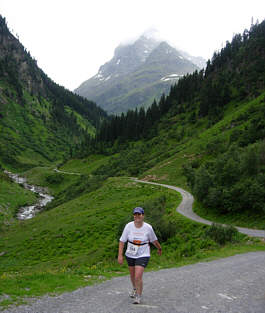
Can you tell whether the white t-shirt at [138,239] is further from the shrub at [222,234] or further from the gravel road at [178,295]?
the shrub at [222,234]

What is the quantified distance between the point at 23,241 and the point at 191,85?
414 feet

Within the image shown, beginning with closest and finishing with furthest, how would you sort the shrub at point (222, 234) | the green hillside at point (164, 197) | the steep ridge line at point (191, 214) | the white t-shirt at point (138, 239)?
the white t-shirt at point (138, 239) < the green hillside at point (164, 197) < the shrub at point (222, 234) < the steep ridge line at point (191, 214)

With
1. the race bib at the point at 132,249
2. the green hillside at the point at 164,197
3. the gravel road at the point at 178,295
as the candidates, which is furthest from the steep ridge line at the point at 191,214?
the race bib at the point at 132,249

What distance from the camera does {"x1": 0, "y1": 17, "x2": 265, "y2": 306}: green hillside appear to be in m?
19.9

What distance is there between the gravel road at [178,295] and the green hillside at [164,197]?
1480 mm

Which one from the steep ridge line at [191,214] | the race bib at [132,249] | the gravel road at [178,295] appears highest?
the race bib at [132,249]

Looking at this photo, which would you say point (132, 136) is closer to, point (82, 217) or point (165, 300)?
point (82, 217)

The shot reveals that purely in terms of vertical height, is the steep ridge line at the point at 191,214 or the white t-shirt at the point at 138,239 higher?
the white t-shirt at the point at 138,239

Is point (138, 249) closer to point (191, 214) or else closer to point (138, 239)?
point (138, 239)

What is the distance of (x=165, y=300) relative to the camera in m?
8.91

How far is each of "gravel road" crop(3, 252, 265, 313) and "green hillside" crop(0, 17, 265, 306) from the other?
1480 mm

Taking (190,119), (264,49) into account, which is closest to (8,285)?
(190,119)

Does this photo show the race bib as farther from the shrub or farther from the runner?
→ the shrub

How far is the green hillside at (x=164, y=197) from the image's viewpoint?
19.9 metres
